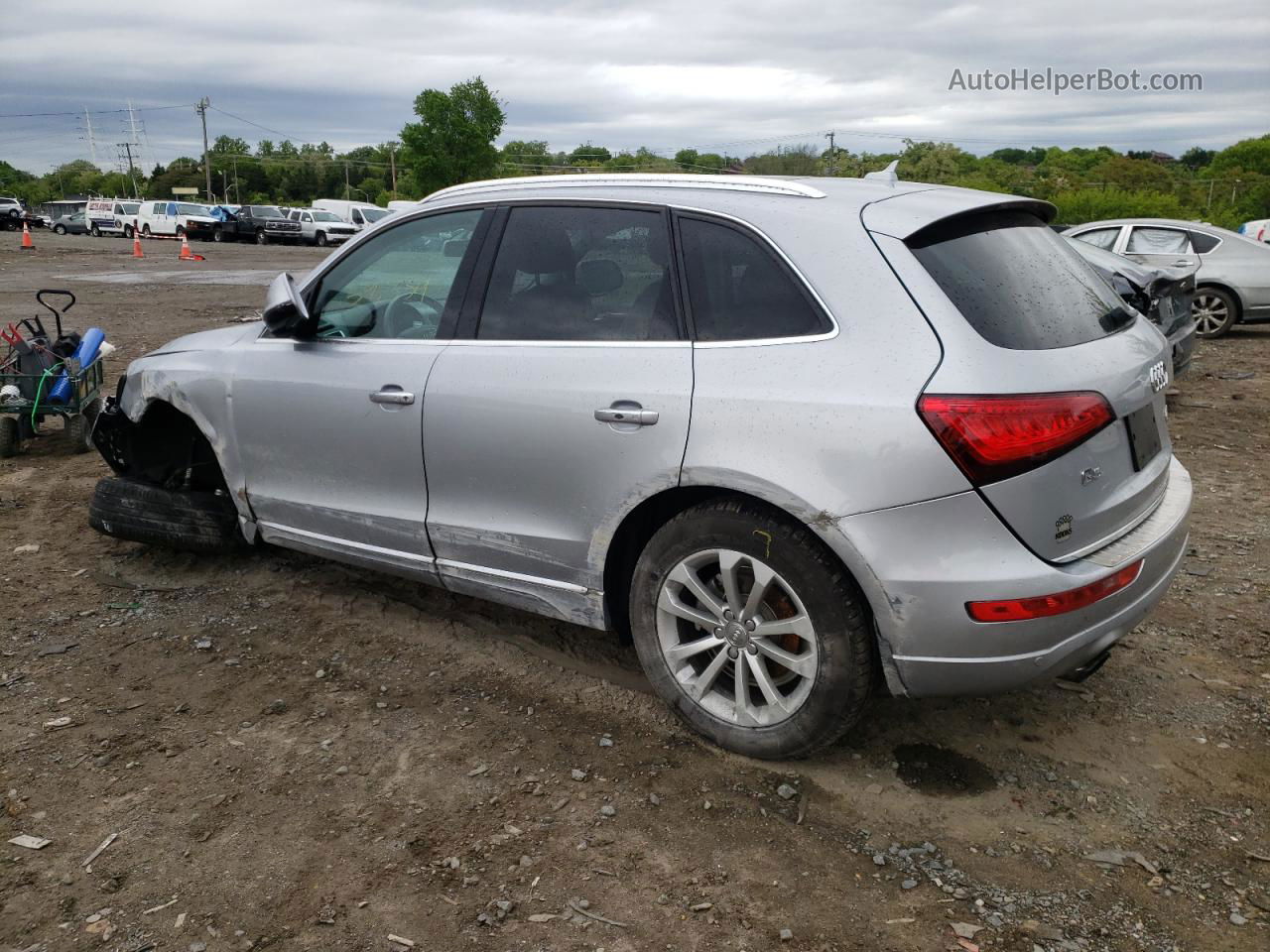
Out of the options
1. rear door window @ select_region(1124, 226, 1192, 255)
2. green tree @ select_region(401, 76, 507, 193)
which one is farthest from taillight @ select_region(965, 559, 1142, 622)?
green tree @ select_region(401, 76, 507, 193)

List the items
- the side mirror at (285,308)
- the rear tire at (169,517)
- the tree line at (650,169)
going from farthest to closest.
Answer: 1. the tree line at (650,169)
2. the rear tire at (169,517)
3. the side mirror at (285,308)

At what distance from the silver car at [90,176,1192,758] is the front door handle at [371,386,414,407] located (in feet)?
0.04

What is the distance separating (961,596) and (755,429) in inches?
28.6

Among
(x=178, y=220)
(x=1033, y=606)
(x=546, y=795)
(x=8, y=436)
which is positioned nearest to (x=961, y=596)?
(x=1033, y=606)

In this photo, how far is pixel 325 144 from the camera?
145m

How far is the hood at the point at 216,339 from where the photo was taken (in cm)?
450

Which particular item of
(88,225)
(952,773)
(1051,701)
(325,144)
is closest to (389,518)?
(952,773)

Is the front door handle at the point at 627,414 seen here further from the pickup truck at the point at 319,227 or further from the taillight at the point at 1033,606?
the pickup truck at the point at 319,227

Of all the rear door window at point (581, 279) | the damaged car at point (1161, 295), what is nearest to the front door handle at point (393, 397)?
the rear door window at point (581, 279)

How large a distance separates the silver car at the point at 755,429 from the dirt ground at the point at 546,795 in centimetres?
37

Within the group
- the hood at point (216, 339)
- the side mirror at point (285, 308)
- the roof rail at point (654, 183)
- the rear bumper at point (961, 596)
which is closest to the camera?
the rear bumper at point (961, 596)

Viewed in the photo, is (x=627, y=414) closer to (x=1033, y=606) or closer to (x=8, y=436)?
(x=1033, y=606)

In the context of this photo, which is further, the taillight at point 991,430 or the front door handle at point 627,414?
the front door handle at point 627,414

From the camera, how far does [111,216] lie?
4916cm
